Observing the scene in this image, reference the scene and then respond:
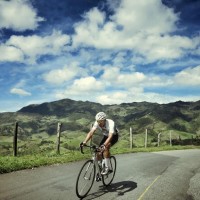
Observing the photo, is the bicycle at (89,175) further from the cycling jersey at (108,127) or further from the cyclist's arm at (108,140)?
the cycling jersey at (108,127)

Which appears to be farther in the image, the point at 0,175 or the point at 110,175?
the point at 0,175

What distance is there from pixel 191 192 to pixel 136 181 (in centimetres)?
233

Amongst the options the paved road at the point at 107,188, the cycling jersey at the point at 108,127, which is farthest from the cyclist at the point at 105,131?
the paved road at the point at 107,188

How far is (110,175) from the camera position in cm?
1077

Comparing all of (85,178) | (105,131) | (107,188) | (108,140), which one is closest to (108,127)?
(105,131)

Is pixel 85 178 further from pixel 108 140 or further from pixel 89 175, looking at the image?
pixel 108 140

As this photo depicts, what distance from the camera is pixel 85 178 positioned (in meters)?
8.87

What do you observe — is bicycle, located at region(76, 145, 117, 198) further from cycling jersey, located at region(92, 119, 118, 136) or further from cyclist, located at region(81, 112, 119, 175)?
cycling jersey, located at region(92, 119, 118, 136)

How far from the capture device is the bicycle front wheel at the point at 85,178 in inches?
334

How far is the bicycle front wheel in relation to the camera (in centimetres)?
848

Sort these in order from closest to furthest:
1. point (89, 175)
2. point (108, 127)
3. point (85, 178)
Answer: point (85, 178) → point (89, 175) → point (108, 127)

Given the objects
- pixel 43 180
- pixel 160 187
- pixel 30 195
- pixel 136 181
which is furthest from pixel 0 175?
pixel 160 187

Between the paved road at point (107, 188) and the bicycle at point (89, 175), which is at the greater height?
the bicycle at point (89, 175)

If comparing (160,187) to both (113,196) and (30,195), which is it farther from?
(30,195)
